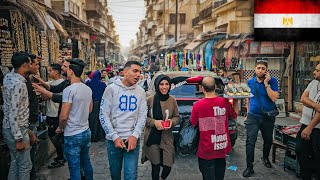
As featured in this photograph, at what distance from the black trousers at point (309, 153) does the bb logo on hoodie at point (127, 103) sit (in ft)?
8.63

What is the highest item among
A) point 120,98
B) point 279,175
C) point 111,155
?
point 120,98

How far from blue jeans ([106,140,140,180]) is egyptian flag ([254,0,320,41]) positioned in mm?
5776

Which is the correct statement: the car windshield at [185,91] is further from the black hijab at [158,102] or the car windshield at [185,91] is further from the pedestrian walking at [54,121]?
the black hijab at [158,102]

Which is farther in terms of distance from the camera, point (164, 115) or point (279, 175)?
point (279, 175)

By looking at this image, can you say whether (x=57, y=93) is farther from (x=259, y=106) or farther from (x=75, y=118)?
(x=259, y=106)

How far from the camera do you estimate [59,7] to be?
26.8 m

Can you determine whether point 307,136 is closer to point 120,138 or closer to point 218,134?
point 218,134

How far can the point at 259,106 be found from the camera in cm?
569

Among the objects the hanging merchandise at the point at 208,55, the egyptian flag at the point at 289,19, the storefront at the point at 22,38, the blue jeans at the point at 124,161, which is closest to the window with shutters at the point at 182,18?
the hanging merchandise at the point at 208,55

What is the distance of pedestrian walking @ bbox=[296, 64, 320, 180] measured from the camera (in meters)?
4.41

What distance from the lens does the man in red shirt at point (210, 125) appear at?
4.02m

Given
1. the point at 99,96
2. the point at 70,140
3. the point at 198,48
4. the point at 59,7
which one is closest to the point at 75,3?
the point at 59,7

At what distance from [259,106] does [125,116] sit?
9.45 ft

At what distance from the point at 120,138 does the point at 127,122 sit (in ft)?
0.77
